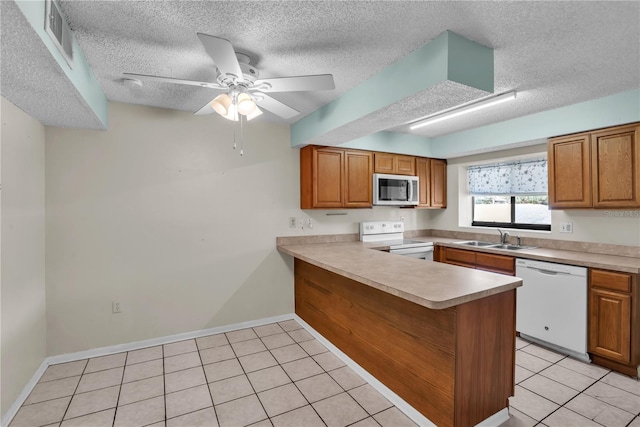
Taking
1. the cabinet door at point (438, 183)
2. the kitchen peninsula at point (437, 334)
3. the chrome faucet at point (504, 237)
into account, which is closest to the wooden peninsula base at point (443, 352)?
the kitchen peninsula at point (437, 334)

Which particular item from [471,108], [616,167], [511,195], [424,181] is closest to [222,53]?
[471,108]

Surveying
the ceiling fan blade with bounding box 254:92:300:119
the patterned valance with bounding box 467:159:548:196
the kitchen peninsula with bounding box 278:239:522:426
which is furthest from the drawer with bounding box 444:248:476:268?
the ceiling fan blade with bounding box 254:92:300:119

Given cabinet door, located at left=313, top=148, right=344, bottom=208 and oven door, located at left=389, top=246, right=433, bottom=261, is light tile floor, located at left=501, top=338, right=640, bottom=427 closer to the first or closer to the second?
oven door, located at left=389, top=246, right=433, bottom=261

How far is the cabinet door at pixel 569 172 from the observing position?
9.77 feet

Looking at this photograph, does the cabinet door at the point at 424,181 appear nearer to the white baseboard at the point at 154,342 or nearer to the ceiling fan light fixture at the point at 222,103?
the white baseboard at the point at 154,342

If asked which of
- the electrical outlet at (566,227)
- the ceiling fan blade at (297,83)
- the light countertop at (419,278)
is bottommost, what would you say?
the light countertop at (419,278)

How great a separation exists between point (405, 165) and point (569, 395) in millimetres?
3043

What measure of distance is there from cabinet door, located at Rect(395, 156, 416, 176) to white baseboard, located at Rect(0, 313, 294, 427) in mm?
2492

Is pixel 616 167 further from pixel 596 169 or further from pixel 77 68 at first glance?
pixel 77 68

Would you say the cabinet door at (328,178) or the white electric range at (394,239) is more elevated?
the cabinet door at (328,178)

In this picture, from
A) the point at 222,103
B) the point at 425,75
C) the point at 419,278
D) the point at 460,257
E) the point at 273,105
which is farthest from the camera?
the point at 460,257

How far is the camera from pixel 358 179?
156 inches

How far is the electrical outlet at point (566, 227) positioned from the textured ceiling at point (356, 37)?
1.47 meters

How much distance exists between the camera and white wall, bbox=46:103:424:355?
2.77 m
